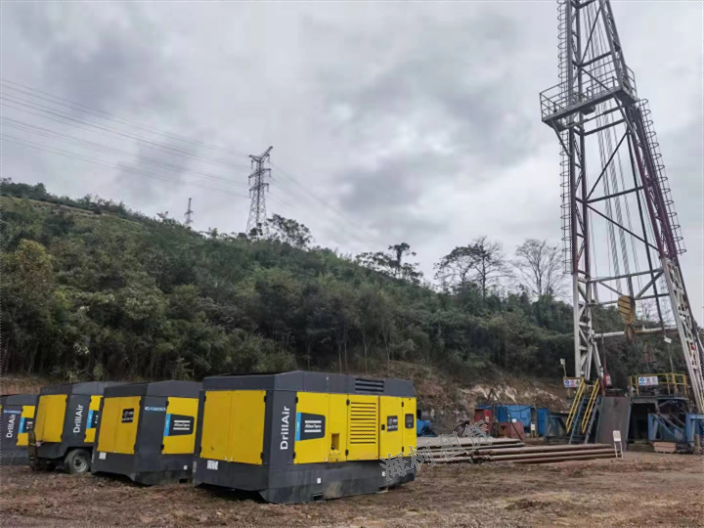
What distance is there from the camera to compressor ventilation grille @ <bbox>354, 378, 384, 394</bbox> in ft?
29.8

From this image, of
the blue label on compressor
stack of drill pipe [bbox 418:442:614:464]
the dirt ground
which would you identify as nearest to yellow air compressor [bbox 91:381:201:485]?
the dirt ground

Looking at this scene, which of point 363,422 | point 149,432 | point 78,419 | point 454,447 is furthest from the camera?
point 454,447

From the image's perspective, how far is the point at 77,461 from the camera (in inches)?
468

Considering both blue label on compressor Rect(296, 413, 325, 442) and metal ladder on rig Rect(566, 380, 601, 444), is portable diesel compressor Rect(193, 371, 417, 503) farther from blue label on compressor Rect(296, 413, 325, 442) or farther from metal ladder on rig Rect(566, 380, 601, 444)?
metal ladder on rig Rect(566, 380, 601, 444)

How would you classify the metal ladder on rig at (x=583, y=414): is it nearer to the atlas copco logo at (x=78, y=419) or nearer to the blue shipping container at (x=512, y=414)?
the blue shipping container at (x=512, y=414)

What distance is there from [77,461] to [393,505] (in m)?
7.84

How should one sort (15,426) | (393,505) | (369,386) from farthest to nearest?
(15,426), (369,386), (393,505)

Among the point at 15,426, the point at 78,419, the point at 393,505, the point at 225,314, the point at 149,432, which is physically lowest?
the point at 393,505

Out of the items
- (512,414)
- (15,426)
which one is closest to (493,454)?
(512,414)

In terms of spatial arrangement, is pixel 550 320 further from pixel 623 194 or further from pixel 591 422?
pixel 591 422

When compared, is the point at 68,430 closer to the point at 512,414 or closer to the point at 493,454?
the point at 493,454

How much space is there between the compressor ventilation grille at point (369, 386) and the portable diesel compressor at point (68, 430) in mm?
6434

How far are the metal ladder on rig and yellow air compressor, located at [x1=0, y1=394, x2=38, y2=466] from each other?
19347mm

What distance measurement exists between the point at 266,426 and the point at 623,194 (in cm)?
2427
